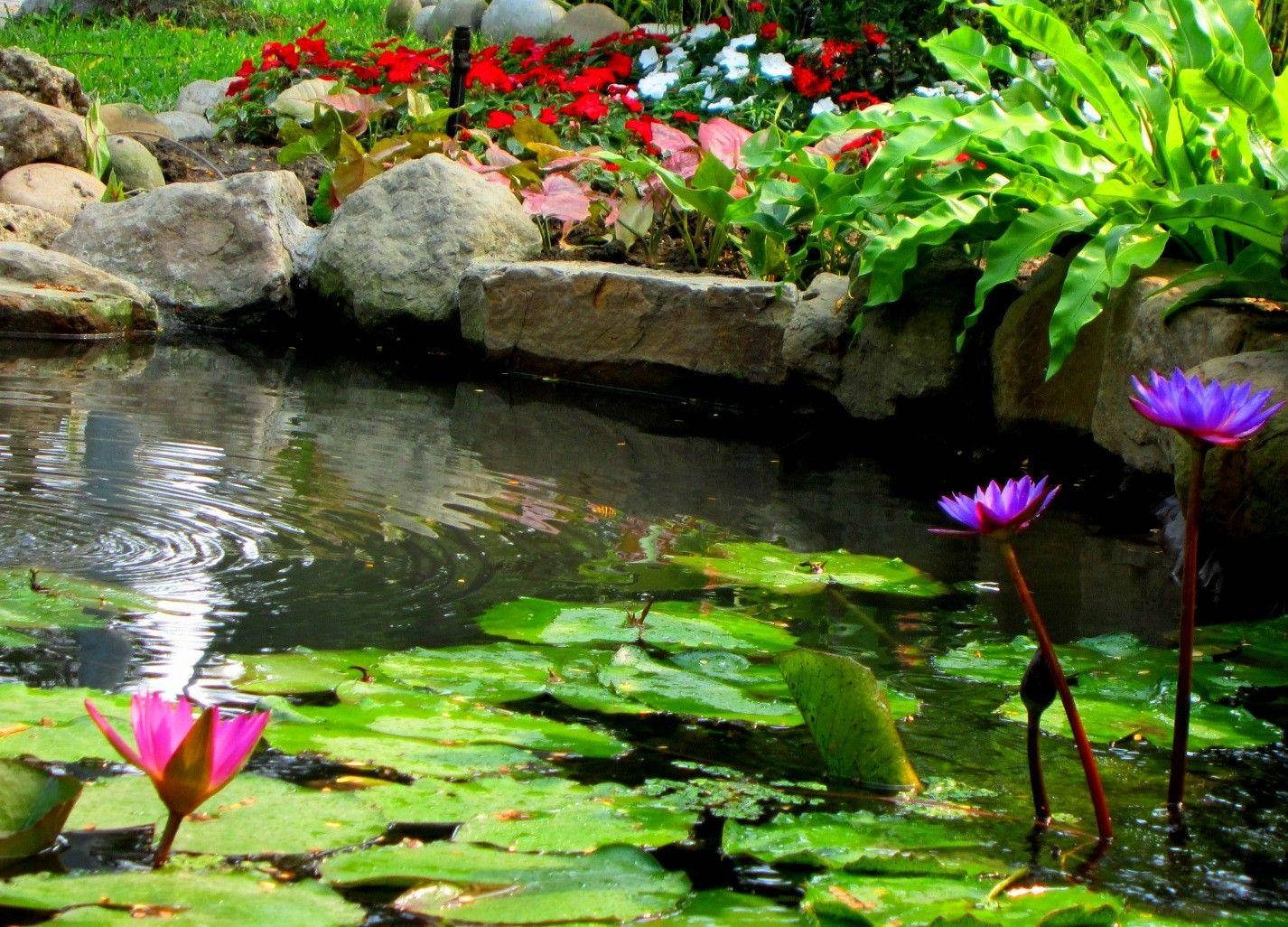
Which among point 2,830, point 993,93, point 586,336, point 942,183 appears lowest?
point 2,830

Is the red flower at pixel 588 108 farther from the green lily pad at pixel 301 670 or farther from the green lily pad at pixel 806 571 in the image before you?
the green lily pad at pixel 301 670

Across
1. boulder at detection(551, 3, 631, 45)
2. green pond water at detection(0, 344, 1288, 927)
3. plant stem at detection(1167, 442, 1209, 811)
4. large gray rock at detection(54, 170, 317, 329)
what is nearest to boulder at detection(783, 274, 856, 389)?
green pond water at detection(0, 344, 1288, 927)

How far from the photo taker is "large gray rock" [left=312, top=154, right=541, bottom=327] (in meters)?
5.92

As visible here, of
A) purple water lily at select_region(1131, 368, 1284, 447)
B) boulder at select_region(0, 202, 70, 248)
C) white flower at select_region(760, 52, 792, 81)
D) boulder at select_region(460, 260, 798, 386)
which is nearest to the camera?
purple water lily at select_region(1131, 368, 1284, 447)

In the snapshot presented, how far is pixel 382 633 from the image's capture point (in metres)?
1.99

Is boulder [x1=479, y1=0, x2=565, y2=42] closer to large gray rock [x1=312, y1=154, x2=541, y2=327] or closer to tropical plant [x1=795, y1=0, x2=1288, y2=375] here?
large gray rock [x1=312, y1=154, x2=541, y2=327]

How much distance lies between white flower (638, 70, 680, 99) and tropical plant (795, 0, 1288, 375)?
14.8 feet

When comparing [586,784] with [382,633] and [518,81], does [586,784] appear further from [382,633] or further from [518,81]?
[518,81]

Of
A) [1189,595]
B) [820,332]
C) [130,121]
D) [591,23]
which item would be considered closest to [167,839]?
[1189,595]

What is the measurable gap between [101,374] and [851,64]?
5.50m

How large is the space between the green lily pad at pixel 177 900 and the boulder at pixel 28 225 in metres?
6.53

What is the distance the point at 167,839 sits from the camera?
0.94m

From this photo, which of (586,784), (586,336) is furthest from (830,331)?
(586,784)

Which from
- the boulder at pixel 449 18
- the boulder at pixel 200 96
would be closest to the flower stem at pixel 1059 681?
the boulder at pixel 200 96
